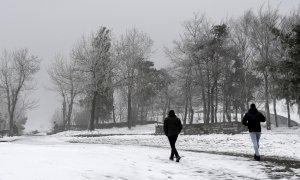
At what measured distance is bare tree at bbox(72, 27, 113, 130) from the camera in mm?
48062

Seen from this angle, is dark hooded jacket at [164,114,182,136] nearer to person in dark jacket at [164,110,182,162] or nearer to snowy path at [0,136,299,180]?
person in dark jacket at [164,110,182,162]

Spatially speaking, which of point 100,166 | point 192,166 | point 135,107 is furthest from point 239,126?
point 135,107

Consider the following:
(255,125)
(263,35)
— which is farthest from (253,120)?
(263,35)

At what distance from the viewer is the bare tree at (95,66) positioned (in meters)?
48.1

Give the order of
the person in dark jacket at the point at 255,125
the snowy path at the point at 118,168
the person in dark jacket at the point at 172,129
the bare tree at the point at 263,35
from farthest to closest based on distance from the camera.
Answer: the bare tree at the point at 263,35 → the person in dark jacket at the point at 255,125 → the person in dark jacket at the point at 172,129 → the snowy path at the point at 118,168

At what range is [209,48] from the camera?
4562 cm

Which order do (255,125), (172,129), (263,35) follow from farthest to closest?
(263,35) → (255,125) → (172,129)

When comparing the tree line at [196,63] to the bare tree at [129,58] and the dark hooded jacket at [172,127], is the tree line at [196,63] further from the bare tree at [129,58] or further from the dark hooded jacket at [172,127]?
the dark hooded jacket at [172,127]

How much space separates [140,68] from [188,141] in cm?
2763

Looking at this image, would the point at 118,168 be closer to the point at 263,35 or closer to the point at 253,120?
the point at 253,120

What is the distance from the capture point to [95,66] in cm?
4859

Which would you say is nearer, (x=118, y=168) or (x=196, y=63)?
(x=118, y=168)

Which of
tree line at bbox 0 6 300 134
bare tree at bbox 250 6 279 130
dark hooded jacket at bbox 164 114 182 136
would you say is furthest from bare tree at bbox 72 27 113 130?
dark hooded jacket at bbox 164 114 182 136

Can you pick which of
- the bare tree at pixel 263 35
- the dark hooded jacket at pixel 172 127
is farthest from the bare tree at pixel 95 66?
the dark hooded jacket at pixel 172 127
